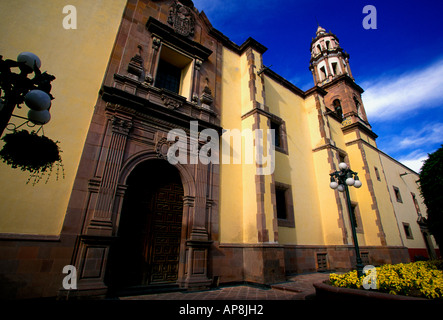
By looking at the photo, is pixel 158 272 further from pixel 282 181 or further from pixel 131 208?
pixel 282 181

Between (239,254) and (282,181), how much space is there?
14.7ft

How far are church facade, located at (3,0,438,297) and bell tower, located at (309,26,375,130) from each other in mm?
7049

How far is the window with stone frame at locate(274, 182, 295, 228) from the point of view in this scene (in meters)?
10.2

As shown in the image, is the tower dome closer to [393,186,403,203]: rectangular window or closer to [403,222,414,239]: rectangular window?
[393,186,403,203]: rectangular window

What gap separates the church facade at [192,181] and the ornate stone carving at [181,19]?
0.06 metres

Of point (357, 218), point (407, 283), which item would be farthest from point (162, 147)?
point (357, 218)

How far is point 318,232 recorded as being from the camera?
37.2 feet

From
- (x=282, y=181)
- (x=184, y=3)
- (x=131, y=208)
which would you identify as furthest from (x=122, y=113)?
(x=282, y=181)

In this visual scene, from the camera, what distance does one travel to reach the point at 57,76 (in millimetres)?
6289

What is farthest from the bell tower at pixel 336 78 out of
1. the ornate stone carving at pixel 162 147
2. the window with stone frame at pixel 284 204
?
the ornate stone carving at pixel 162 147

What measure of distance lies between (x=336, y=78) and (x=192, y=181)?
19.4 m

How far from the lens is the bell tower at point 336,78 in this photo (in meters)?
18.8

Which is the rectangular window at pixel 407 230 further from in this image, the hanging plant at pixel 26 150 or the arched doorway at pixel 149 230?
the hanging plant at pixel 26 150

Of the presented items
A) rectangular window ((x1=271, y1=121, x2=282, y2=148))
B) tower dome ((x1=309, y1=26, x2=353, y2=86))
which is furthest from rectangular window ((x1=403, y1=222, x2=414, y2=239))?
tower dome ((x1=309, y1=26, x2=353, y2=86))
